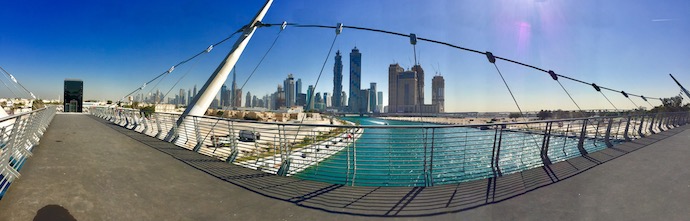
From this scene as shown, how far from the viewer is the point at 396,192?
3.56 m

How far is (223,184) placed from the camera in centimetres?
388

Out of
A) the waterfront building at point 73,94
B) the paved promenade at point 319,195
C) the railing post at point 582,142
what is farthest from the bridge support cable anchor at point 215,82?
the waterfront building at point 73,94

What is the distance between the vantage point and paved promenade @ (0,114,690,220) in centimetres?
276

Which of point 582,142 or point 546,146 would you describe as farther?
point 582,142

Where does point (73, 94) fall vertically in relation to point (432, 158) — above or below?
above

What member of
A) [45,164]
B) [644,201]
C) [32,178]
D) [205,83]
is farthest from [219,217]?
[205,83]

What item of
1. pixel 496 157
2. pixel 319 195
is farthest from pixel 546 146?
pixel 319 195

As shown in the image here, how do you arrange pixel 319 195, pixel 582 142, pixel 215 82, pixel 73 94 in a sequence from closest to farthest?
pixel 319 195, pixel 582 142, pixel 215 82, pixel 73 94

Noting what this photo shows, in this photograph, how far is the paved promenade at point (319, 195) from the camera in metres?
2.76

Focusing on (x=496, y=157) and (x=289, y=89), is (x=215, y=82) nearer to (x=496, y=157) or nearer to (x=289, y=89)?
(x=496, y=157)

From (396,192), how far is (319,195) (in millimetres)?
1016

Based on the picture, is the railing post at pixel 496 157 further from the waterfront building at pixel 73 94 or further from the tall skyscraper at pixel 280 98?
the tall skyscraper at pixel 280 98

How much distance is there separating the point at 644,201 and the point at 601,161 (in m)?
2.61

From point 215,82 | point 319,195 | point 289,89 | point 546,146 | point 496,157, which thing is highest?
point 289,89
